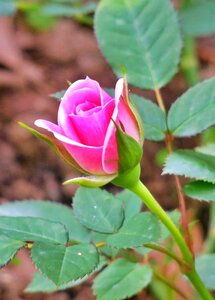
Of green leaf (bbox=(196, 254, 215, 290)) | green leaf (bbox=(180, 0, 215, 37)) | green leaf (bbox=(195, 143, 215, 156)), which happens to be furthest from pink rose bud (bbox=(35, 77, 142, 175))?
green leaf (bbox=(180, 0, 215, 37))

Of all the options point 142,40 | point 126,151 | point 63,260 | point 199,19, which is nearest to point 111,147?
point 126,151

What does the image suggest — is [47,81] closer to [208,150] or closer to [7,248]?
[208,150]

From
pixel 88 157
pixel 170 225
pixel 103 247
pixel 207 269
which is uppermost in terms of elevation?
pixel 88 157

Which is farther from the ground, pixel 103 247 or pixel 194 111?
pixel 194 111

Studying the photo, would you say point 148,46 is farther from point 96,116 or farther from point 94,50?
point 94,50

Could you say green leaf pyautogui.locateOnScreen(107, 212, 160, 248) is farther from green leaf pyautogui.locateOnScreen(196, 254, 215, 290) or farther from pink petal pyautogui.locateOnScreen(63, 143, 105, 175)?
green leaf pyautogui.locateOnScreen(196, 254, 215, 290)

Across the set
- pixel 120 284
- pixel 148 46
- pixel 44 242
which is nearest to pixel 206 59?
pixel 148 46
